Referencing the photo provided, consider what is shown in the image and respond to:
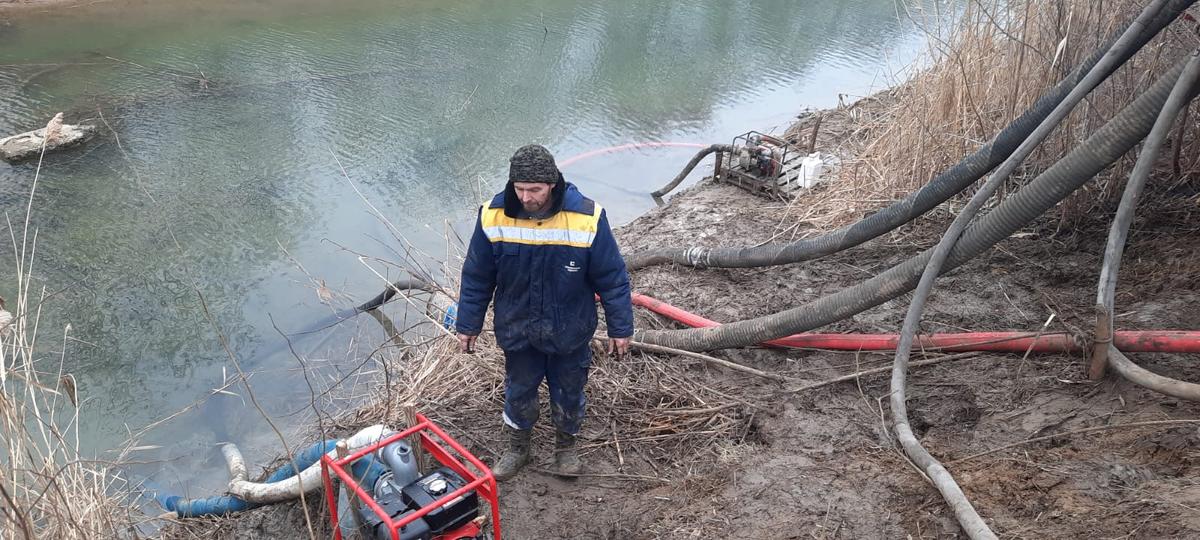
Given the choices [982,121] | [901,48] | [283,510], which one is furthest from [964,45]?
[901,48]

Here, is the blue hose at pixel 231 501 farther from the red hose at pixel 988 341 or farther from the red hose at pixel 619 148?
the red hose at pixel 619 148

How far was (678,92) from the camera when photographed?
453 inches

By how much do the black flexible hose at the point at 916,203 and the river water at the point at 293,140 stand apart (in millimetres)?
2291

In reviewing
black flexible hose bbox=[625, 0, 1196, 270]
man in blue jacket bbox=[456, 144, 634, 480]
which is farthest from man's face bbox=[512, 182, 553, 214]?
black flexible hose bbox=[625, 0, 1196, 270]

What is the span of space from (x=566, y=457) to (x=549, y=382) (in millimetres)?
374

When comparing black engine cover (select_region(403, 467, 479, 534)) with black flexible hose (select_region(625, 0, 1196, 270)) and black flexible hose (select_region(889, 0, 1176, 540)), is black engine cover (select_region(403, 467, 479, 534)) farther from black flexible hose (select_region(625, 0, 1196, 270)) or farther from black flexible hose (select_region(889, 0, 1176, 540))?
black flexible hose (select_region(625, 0, 1196, 270))

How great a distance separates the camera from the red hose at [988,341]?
10.4 feet

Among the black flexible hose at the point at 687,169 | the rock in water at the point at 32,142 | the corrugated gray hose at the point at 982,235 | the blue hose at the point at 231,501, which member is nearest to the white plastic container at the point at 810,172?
the black flexible hose at the point at 687,169

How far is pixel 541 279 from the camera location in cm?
301

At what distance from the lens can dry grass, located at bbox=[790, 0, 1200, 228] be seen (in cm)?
431

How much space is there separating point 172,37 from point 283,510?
34.9ft

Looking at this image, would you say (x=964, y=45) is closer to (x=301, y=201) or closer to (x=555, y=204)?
(x=555, y=204)

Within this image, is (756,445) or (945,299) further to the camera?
(945,299)

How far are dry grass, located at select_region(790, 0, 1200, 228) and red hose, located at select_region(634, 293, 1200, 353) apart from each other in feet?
4.59
